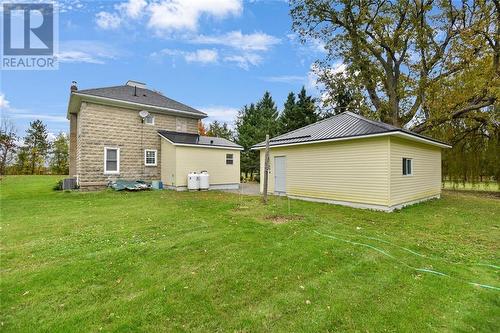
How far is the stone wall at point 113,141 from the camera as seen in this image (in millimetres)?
13570

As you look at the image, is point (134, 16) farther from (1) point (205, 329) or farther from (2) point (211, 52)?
(1) point (205, 329)

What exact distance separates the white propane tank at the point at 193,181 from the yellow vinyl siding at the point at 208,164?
0.42 metres

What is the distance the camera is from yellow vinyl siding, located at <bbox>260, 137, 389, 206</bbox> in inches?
363

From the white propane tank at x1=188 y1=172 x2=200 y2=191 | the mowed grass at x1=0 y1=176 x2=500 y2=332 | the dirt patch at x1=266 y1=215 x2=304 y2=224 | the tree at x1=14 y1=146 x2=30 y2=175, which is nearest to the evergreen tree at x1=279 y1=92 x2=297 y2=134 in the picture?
the white propane tank at x1=188 y1=172 x2=200 y2=191

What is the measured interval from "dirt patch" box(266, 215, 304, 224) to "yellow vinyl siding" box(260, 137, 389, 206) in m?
3.63

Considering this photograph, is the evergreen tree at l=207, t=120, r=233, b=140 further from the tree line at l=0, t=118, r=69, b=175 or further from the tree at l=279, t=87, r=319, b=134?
the tree line at l=0, t=118, r=69, b=175

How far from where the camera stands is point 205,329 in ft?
8.62

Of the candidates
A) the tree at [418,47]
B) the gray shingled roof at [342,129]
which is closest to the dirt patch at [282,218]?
the gray shingled roof at [342,129]

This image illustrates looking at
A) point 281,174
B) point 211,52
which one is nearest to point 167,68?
point 211,52

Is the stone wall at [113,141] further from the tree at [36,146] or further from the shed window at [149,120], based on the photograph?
the tree at [36,146]

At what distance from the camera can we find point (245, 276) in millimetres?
3729

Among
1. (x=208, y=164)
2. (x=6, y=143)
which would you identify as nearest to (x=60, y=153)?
(x=6, y=143)

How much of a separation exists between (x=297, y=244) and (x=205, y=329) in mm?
2751

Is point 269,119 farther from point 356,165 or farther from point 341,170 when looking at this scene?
point 356,165
